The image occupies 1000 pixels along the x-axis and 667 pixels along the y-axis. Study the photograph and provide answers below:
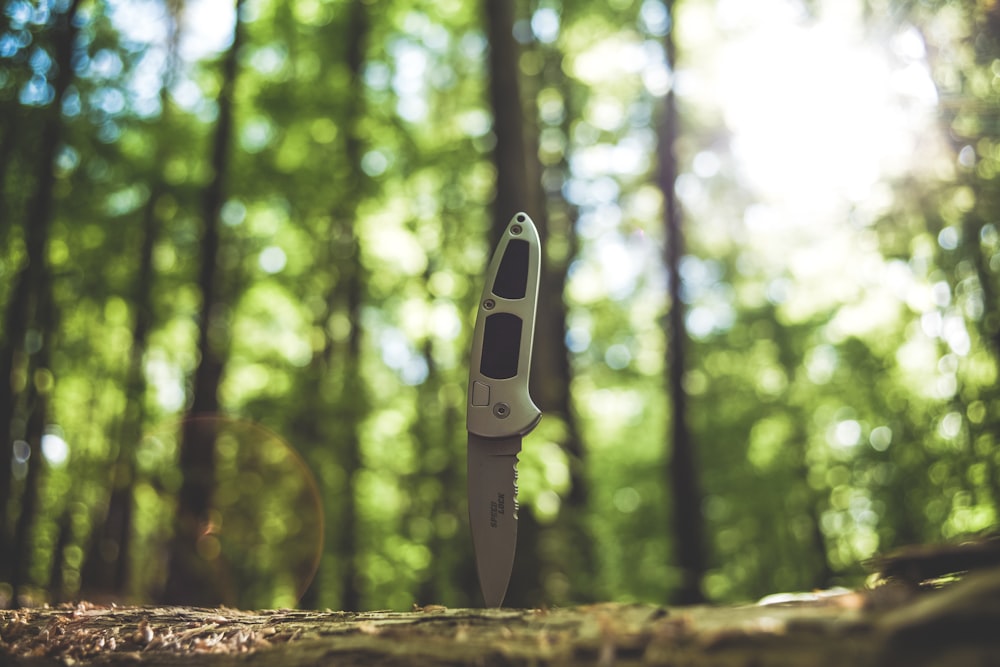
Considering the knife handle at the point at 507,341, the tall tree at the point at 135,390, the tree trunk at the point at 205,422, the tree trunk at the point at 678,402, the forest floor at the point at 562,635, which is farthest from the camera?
the tree trunk at the point at 678,402

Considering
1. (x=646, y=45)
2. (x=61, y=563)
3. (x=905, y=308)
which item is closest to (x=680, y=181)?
(x=646, y=45)

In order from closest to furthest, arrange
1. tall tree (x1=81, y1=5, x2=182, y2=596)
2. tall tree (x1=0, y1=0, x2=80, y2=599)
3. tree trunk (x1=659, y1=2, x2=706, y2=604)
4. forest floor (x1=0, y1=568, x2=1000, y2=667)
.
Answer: forest floor (x1=0, y1=568, x2=1000, y2=667), tall tree (x1=0, y1=0, x2=80, y2=599), tall tree (x1=81, y1=5, x2=182, y2=596), tree trunk (x1=659, y1=2, x2=706, y2=604)

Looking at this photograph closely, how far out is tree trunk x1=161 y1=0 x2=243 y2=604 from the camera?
8055 millimetres

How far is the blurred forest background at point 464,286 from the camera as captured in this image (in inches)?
287

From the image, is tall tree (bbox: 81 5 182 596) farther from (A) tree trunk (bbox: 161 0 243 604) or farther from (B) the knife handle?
(B) the knife handle

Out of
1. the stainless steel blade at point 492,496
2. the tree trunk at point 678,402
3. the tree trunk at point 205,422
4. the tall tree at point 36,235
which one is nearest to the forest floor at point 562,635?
the stainless steel blade at point 492,496

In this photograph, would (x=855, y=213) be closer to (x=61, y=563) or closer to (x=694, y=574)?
(x=694, y=574)

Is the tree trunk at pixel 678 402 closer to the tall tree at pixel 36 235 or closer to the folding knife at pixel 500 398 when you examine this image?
the folding knife at pixel 500 398

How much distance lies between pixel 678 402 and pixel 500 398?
9.87 metres

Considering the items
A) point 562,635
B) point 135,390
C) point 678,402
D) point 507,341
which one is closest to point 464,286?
point 678,402

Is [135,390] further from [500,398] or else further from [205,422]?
[500,398]

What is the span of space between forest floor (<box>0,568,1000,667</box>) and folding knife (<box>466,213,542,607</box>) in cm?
48

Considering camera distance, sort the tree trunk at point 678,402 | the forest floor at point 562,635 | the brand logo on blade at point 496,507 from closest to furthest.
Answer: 1. the forest floor at point 562,635
2. the brand logo on blade at point 496,507
3. the tree trunk at point 678,402

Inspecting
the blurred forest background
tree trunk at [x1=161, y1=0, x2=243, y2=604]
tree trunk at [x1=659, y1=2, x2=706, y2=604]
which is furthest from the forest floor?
tree trunk at [x1=659, y1=2, x2=706, y2=604]
